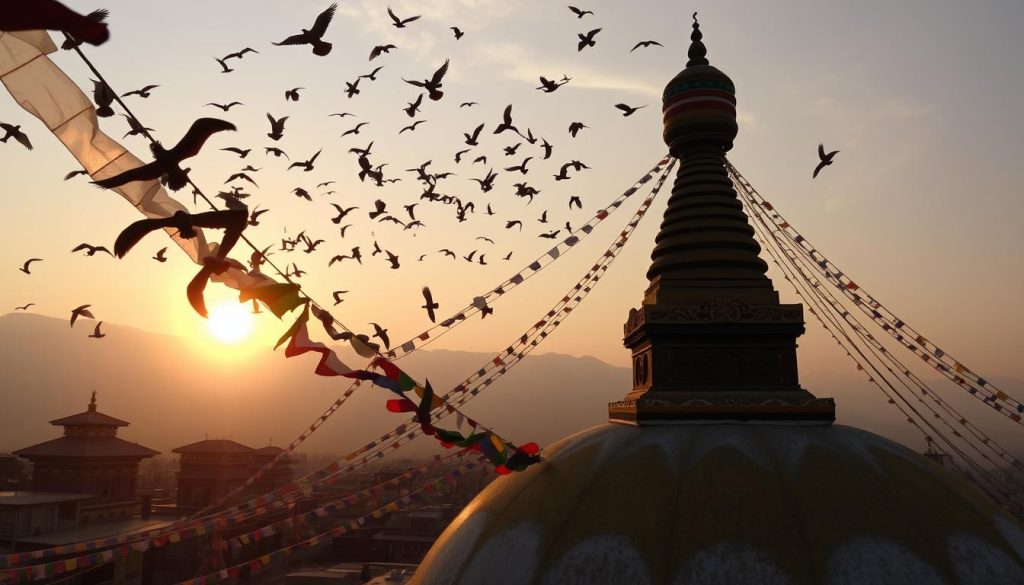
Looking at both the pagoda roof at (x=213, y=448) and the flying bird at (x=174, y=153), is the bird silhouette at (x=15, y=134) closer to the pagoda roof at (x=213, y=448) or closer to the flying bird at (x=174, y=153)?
the flying bird at (x=174, y=153)

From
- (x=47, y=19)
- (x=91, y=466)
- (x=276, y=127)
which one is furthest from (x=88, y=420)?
(x=47, y=19)

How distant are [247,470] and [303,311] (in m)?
52.9

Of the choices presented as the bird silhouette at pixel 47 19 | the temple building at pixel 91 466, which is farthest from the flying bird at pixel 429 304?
the temple building at pixel 91 466

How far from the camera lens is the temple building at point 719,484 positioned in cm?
701

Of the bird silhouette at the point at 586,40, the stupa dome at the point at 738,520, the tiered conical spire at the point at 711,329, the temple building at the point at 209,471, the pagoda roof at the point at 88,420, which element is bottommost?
the temple building at the point at 209,471

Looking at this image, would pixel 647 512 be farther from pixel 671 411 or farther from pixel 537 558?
pixel 671 411

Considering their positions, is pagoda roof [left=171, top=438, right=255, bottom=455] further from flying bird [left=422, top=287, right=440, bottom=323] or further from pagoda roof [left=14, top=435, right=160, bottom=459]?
flying bird [left=422, top=287, right=440, bottom=323]

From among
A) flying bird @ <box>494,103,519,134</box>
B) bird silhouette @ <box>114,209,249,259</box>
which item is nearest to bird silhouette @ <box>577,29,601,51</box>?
flying bird @ <box>494,103,519,134</box>

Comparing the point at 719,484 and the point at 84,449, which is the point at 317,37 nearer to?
the point at 719,484

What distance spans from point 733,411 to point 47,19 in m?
9.18

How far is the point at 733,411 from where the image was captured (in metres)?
9.49

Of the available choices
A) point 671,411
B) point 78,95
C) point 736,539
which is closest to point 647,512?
point 736,539

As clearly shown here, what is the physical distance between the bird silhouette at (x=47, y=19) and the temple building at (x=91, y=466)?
50513 mm

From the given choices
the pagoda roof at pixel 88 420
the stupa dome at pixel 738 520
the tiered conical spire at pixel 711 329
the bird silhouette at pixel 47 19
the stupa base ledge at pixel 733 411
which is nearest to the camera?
the bird silhouette at pixel 47 19
